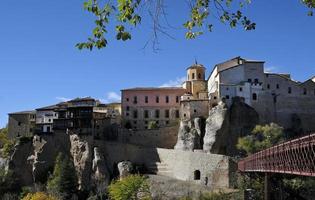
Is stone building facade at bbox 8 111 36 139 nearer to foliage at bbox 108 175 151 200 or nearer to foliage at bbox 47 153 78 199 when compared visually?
foliage at bbox 47 153 78 199

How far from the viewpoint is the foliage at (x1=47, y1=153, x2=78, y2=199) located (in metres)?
68.7

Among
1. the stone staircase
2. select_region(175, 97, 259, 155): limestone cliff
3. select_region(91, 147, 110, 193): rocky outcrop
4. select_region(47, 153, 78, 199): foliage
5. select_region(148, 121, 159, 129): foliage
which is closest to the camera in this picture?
select_region(47, 153, 78, 199): foliage

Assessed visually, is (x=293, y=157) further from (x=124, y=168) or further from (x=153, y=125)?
(x=153, y=125)

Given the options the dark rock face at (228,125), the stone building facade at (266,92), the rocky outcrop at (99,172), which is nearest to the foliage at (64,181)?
the rocky outcrop at (99,172)

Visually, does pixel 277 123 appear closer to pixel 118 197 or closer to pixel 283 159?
pixel 118 197

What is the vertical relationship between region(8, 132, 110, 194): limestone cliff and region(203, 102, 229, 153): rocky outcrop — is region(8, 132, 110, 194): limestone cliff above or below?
below

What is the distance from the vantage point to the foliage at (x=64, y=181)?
6869 centimetres

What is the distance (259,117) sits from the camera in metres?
77.2

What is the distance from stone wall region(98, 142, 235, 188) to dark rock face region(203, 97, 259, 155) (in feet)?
13.9

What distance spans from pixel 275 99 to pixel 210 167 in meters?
20.7

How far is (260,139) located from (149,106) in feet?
74.8

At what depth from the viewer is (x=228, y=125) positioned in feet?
240

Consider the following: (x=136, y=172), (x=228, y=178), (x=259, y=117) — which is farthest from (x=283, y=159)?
(x=259, y=117)

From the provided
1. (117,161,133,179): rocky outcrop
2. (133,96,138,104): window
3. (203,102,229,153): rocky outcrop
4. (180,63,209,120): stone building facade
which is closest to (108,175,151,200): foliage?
(117,161,133,179): rocky outcrop
